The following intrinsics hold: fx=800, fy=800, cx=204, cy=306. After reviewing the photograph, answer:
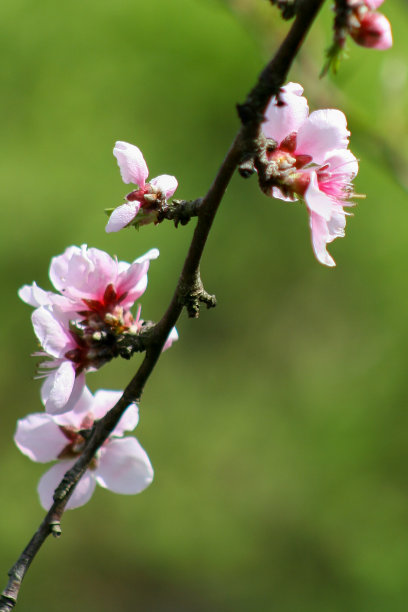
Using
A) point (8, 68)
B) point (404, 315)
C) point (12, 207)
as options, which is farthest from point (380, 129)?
point (8, 68)

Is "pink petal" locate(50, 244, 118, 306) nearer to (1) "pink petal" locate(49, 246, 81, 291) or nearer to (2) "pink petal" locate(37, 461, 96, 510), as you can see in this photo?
(1) "pink petal" locate(49, 246, 81, 291)

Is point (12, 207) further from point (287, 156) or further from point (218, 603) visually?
point (287, 156)

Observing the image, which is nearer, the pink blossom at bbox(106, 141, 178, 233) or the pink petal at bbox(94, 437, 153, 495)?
the pink blossom at bbox(106, 141, 178, 233)

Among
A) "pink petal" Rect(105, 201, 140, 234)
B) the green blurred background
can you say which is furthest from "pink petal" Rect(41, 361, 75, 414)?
the green blurred background

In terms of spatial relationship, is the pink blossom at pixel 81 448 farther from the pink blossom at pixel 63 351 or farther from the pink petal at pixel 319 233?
the pink petal at pixel 319 233

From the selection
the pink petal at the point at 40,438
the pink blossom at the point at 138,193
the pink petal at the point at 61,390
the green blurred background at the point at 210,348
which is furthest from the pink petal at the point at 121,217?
the green blurred background at the point at 210,348

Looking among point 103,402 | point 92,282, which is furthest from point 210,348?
point 92,282

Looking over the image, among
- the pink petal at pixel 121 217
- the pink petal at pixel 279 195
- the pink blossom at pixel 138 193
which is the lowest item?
the pink petal at pixel 121 217
